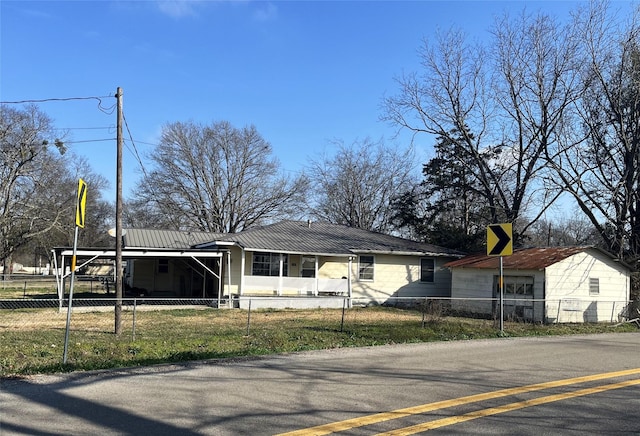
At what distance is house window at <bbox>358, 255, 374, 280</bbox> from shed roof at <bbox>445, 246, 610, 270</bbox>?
5.22 metres

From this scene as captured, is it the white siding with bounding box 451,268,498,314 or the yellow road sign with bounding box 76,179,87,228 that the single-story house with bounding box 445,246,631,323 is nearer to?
the white siding with bounding box 451,268,498,314

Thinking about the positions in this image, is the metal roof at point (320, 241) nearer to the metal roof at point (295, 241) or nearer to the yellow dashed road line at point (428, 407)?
the metal roof at point (295, 241)

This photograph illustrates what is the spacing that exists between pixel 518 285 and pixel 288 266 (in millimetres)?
11378

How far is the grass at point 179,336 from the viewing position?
384 inches

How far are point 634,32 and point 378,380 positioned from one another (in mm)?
22479

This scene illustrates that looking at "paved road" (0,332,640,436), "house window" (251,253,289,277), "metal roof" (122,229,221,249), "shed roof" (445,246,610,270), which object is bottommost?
"paved road" (0,332,640,436)

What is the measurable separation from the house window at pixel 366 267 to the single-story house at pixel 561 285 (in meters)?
6.30

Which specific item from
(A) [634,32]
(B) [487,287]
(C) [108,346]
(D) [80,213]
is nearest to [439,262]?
(B) [487,287]

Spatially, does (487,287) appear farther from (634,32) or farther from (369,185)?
(369,185)

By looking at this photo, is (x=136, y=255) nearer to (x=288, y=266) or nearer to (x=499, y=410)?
(x=288, y=266)

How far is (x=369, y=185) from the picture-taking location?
163 ft

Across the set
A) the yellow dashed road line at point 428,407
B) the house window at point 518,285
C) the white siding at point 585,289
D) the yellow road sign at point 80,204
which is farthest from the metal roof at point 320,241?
the yellow dashed road line at point 428,407

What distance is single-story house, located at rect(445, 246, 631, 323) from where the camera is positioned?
70.4 ft

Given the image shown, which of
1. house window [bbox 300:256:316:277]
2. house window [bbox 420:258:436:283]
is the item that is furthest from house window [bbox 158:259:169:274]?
house window [bbox 420:258:436:283]
